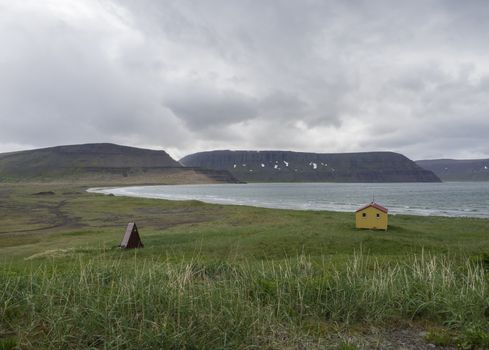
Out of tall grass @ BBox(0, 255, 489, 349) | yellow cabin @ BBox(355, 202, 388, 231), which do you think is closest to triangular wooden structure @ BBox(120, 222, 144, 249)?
tall grass @ BBox(0, 255, 489, 349)

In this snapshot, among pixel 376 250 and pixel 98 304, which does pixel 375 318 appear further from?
pixel 376 250

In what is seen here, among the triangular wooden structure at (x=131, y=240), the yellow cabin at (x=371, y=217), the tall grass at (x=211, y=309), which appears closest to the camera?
the tall grass at (x=211, y=309)

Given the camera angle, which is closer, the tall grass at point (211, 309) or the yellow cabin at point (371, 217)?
the tall grass at point (211, 309)

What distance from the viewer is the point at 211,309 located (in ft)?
24.0

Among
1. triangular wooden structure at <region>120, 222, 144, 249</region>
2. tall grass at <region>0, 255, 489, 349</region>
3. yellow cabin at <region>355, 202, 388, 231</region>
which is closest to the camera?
tall grass at <region>0, 255, 489, 349</region>

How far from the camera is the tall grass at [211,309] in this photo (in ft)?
22.7

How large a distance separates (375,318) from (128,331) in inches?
210

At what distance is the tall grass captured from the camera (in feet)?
22.7

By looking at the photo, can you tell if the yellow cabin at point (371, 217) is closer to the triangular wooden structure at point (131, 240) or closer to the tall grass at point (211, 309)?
the triangular wooden structure at point (131, 240)

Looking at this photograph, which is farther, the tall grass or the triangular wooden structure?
the triangular wooden structure

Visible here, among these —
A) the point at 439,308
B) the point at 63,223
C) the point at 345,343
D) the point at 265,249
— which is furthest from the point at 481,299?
the point at 63,223

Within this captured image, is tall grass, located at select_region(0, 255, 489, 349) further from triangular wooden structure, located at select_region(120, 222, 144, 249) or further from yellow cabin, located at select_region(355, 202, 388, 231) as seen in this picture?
yellow cabin, located at select_region(355, 202, 388, 231)

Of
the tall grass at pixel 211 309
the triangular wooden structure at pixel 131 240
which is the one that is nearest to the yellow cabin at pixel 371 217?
the triangular wooden structure at pixel 131 240

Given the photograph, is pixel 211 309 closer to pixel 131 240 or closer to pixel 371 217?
pixel 131 240
